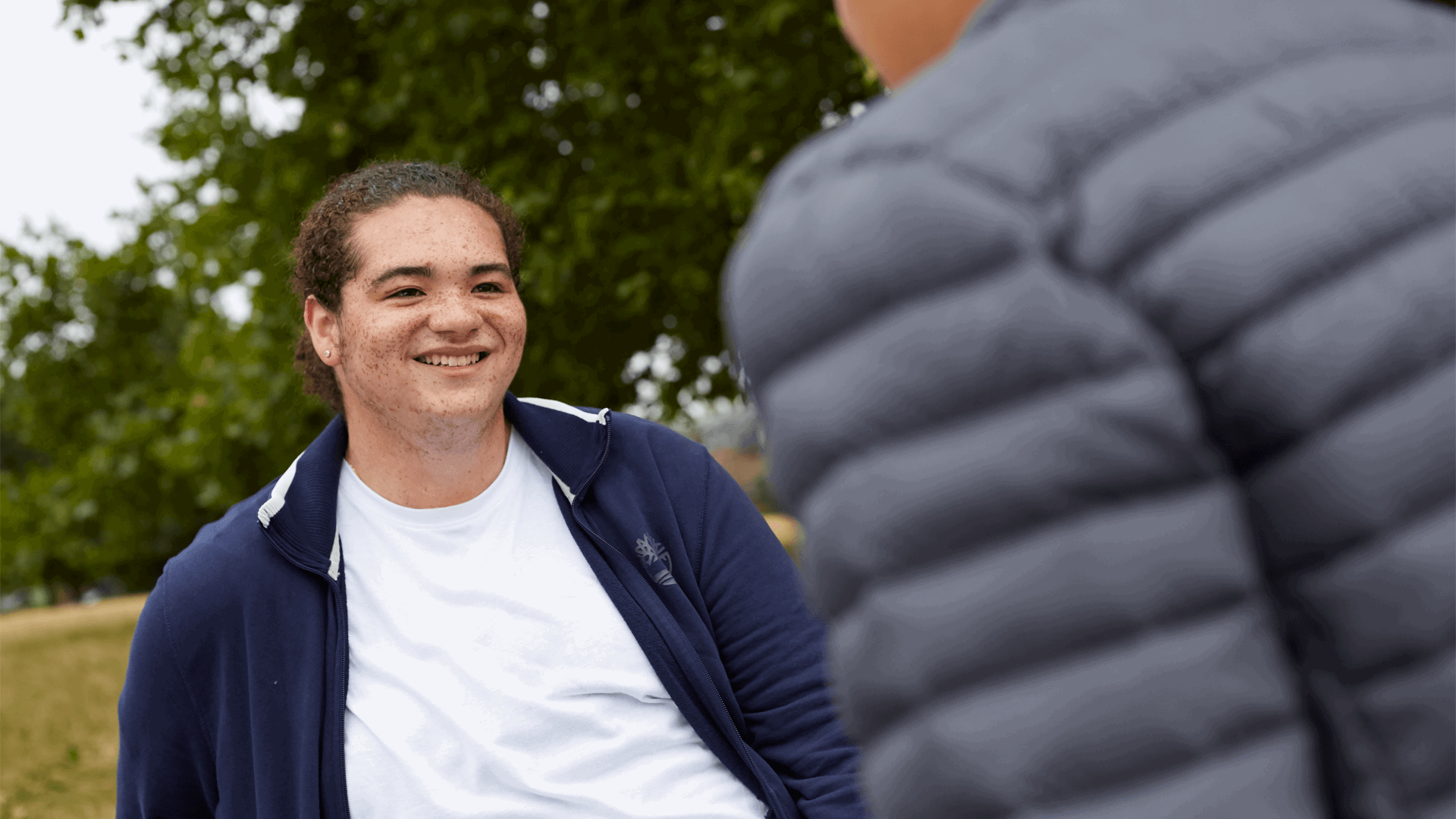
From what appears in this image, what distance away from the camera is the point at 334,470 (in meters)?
2.36

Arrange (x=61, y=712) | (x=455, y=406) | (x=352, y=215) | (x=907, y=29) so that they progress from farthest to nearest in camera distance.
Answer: (x=61, y=712) → (x=352, y=215) → (x=455, y=406) → (x=907, y=29)

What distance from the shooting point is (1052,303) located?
712mm

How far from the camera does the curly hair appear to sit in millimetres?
2484

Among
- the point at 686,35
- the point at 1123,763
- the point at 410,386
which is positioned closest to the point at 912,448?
the point at 1123,763

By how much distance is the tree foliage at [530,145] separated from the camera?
627cm

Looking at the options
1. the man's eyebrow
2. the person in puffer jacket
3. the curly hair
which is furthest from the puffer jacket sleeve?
the curly hair

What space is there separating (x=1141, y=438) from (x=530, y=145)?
646cm

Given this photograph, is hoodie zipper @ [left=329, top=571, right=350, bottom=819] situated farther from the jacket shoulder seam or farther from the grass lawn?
the grass lawn

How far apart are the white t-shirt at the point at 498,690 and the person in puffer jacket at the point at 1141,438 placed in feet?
4.58

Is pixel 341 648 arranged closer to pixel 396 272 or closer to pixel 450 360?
pixel 450 360

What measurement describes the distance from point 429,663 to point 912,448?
5.28ft

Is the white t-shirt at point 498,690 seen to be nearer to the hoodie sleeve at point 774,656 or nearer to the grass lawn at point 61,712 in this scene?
the hoodie sleeve at point 774,656

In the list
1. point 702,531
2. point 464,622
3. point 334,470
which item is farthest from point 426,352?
point 702,531

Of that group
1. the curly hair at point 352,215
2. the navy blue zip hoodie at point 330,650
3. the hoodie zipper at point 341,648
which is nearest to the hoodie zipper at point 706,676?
the navy blue zip hoodie at point 330,650
